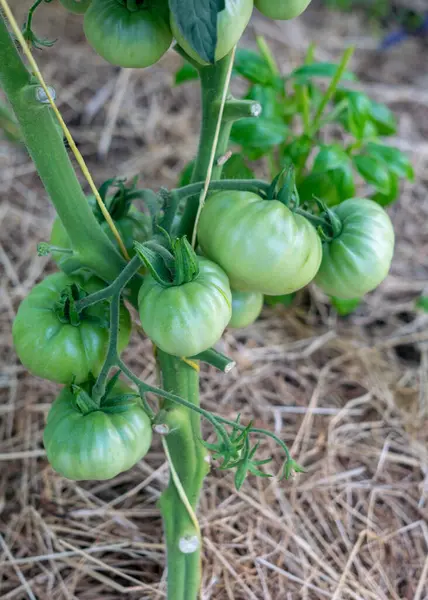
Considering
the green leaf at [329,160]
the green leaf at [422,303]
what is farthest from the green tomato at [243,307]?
the green leaf at [422,303]

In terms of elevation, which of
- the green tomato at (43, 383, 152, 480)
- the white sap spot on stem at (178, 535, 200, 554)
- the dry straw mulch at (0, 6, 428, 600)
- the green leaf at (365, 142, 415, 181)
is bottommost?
the dry straw mulch at (0, 6, 428, 600)

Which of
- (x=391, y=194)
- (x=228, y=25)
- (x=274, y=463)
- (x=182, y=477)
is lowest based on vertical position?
(x=274, y=463)

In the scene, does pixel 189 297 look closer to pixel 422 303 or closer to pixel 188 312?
pixel 188 312

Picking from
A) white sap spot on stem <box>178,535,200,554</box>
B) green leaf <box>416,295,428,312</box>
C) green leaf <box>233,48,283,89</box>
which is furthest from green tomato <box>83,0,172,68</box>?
green leaf <box>416,295,428,312</box>

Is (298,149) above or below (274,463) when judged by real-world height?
above

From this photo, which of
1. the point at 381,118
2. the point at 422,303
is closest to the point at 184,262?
the point at 381,118

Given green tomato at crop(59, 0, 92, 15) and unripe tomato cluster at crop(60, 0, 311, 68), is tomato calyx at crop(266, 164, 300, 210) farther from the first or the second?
green tomato at crop(59, 0, 92, 15)

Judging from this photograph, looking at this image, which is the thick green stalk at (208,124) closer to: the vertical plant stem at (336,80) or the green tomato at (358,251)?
the green tomato at (358,251)
